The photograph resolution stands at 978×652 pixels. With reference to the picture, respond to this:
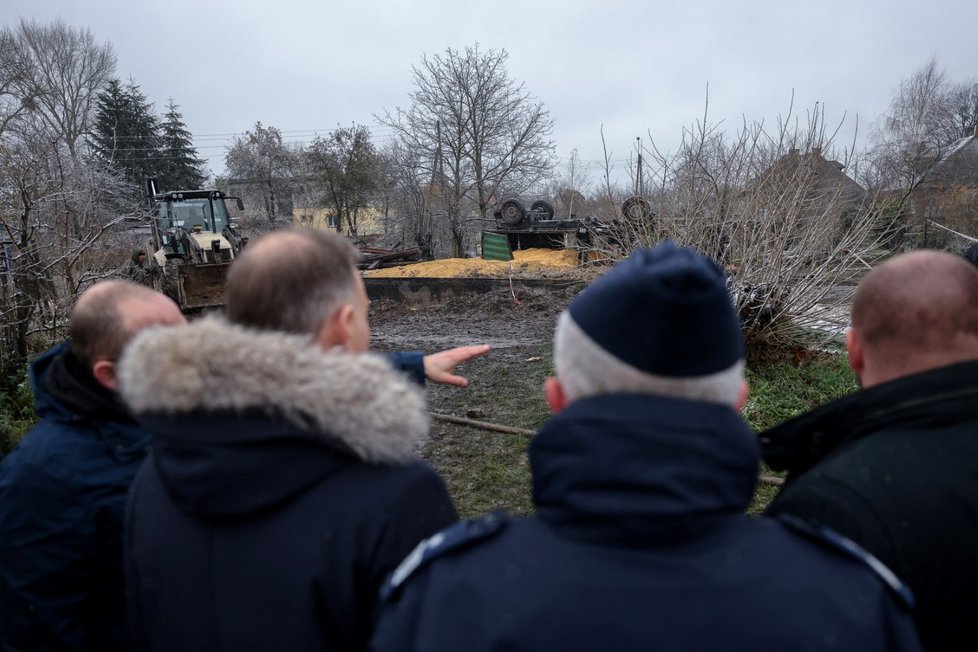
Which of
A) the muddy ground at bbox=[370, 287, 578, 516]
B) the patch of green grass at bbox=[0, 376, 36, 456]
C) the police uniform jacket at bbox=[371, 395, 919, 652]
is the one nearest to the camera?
the police uniform jacket at bbox=[371, 395, 919, 652]

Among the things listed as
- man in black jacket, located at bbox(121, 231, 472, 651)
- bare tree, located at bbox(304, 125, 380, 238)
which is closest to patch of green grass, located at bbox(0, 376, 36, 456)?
man in black jacket, located at bbox(121, 231, 472, 651)

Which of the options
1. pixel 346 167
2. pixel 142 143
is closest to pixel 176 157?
pixel 142 143

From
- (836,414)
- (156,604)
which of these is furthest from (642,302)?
(156,604)

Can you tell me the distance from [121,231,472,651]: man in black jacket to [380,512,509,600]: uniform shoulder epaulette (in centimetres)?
18

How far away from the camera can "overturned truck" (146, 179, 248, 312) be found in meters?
12.9

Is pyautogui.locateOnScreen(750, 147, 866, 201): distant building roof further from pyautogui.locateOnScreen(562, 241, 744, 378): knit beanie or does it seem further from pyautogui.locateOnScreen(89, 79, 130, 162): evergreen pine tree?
pyautogui.locateOnScreen(89, 79, 130, 162): evergreen pine tree

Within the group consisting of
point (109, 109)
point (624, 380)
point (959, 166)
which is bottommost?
point (624, 380)

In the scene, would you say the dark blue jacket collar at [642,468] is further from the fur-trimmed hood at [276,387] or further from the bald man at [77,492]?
the bald man at [77,492]

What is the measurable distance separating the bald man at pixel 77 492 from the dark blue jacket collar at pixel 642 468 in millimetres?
1233

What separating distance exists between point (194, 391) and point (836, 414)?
138cm

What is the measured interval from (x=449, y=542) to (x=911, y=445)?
0.99 m

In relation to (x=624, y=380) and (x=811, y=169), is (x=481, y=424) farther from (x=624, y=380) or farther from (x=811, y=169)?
(x=624, y=380)

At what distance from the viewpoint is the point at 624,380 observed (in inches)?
39.7

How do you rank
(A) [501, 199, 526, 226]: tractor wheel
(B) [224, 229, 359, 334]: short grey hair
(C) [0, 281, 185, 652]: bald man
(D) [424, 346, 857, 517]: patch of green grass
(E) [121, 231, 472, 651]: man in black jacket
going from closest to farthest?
(E) [121, 231, 472, 651]: man in black jacket
(B) [224, 229, 359, 334]: short grey hair
(C) [0, 281, 185, 652]: bald man
(D) [424, 346, 857, 517]: patch of green grass
(A) [501, 199, 526, 226]: tractor wheel
